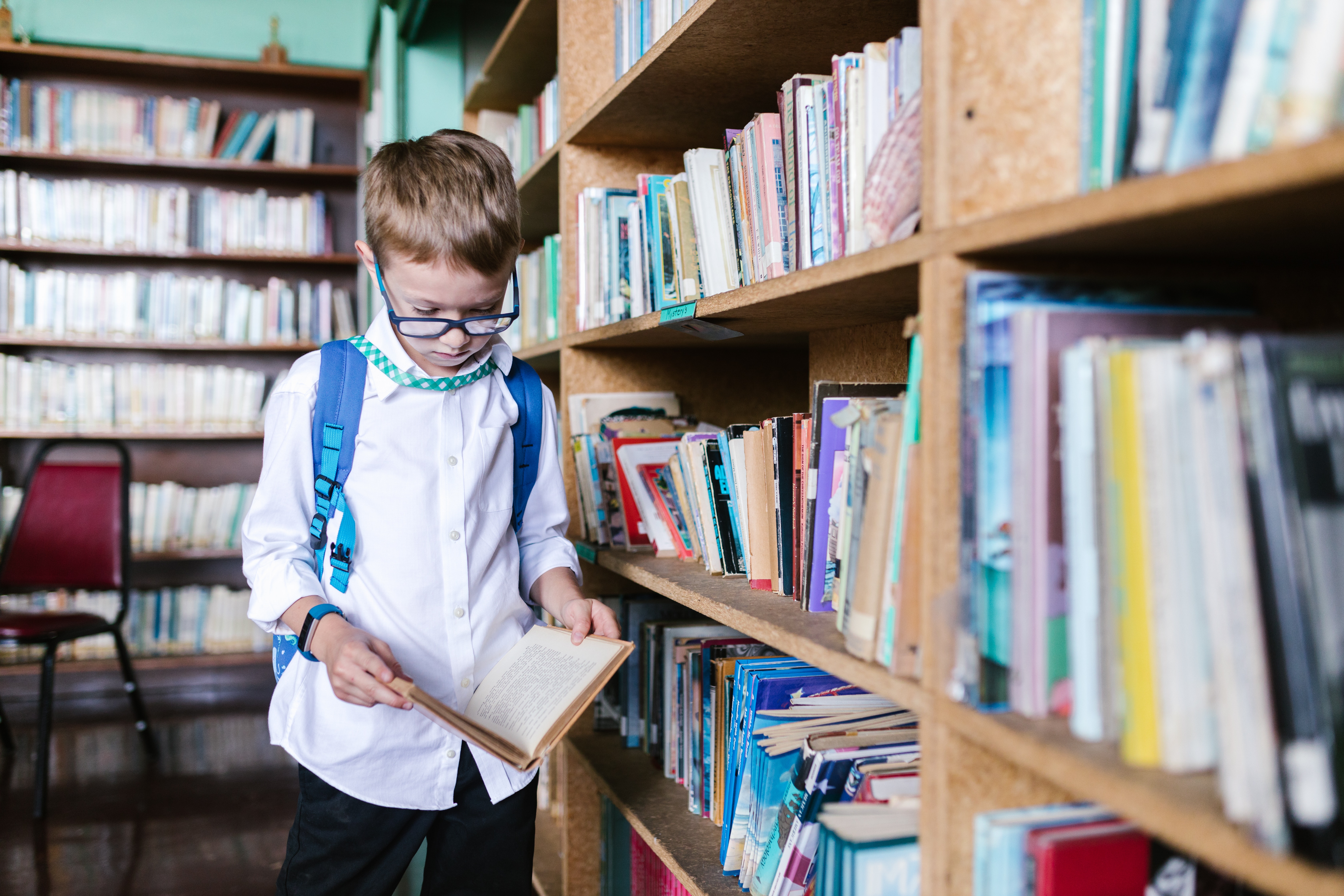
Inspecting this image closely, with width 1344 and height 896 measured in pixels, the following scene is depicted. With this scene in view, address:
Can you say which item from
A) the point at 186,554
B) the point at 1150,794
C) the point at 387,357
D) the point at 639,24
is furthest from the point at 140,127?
the point at 1150,794

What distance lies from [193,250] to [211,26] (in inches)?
42.0

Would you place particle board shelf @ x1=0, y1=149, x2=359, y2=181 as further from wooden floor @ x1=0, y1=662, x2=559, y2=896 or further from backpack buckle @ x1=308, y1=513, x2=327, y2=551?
backpack buckle @ x1=308, y1=513, x2=327, y2=551

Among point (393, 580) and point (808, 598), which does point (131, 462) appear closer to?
point (393, 580)

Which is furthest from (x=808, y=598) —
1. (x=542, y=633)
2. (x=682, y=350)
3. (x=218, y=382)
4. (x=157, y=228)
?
(x=157, y=228)

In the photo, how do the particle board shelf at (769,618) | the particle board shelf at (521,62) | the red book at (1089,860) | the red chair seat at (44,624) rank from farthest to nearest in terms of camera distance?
the red chair seat at (44,624) < the particle board shelf at (521,62) < the particle board shelf at (769,618) < the red book at (1089,860)

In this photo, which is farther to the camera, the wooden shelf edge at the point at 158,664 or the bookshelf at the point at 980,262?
the wooden shelf edge at the point at 158,664

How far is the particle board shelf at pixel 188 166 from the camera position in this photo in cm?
370

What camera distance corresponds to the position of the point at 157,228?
386 cm

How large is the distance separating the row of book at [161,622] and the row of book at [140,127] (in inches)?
71.3

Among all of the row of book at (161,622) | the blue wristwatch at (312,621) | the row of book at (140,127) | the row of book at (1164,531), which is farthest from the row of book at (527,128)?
the row of book at (161,622)

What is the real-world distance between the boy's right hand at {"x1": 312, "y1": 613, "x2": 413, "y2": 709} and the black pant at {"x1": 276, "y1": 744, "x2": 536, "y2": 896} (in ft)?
0.78

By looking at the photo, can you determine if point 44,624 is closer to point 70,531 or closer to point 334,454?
point 70,531

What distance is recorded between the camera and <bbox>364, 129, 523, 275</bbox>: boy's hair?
3.71 feet

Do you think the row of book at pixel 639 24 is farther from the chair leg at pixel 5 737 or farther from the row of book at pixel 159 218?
the chair leg at pixel 5 737
